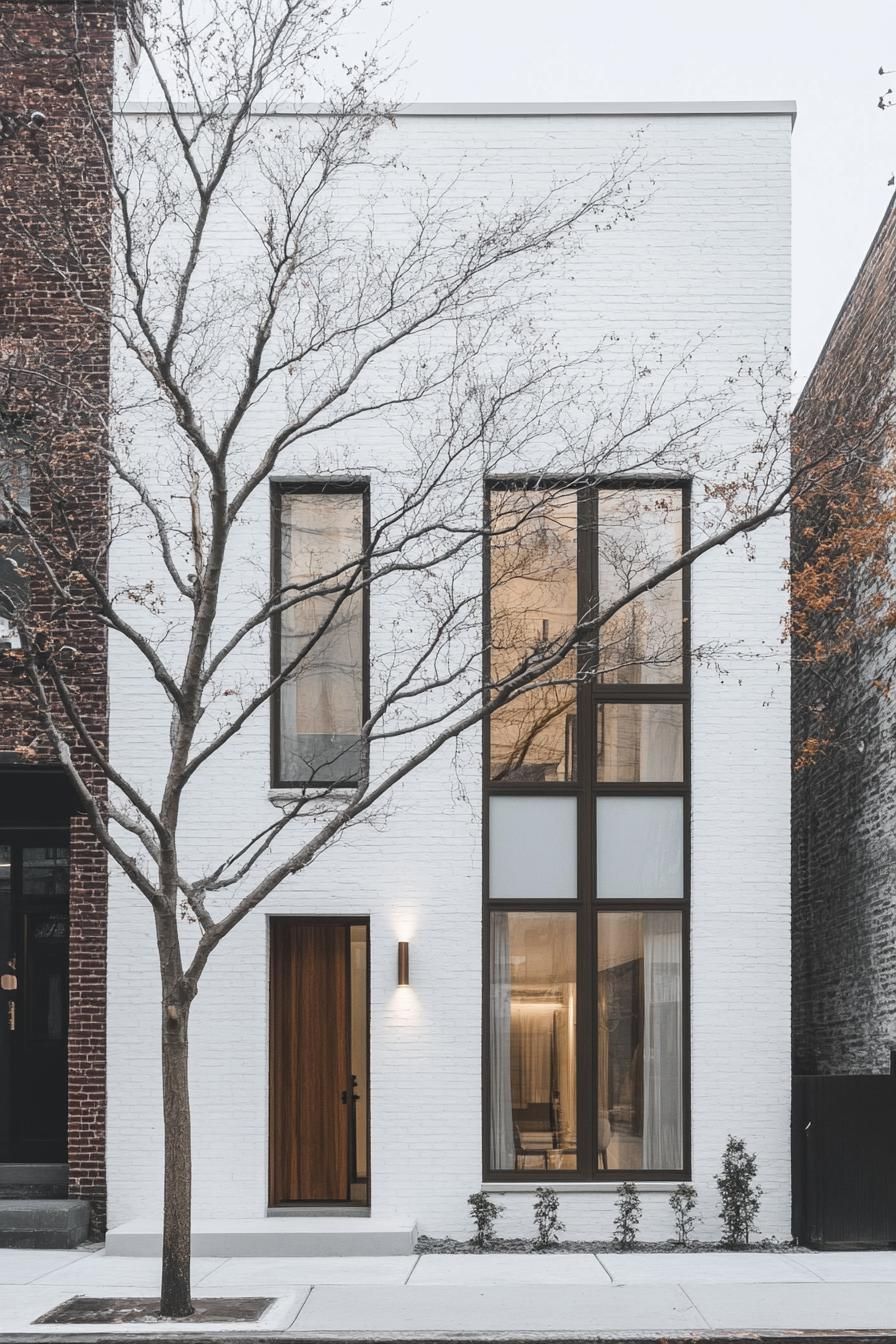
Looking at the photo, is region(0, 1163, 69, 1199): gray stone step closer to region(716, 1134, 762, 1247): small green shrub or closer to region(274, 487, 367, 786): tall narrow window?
region(274, 487, 367, 786): tall narrow window

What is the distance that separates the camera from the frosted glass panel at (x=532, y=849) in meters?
13.4

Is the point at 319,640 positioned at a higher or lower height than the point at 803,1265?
higher

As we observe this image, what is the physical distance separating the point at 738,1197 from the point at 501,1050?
7.71 feet

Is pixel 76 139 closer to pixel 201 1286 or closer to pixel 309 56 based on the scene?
pixel 309 56

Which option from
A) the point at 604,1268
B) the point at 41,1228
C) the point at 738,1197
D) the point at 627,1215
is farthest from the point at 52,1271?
the point at 738,1197

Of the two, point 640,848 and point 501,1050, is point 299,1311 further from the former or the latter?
point 640,848

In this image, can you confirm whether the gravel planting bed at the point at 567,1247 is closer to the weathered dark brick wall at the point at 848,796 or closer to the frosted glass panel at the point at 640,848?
the weathered dark brick wall at the point at 848,796

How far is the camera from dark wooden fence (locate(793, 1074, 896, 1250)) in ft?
41.2

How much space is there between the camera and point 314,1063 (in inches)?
536

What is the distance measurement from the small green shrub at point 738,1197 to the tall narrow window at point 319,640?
481 centimetres

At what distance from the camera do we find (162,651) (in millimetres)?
13547

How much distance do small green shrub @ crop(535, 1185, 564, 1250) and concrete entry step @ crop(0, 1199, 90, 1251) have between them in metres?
3.93

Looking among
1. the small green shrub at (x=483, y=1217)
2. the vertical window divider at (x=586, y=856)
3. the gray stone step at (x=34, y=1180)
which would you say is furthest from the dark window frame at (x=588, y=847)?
the gray stone step at (x=34, y=1180)

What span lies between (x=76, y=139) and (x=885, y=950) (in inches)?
425
